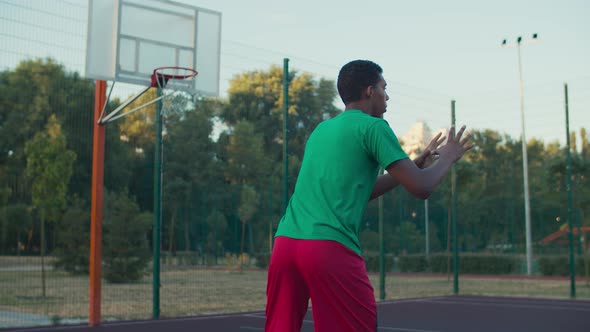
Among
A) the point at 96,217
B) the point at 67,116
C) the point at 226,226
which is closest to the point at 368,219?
the point at 226,226

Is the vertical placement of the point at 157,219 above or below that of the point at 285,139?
below

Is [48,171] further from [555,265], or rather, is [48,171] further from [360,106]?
[555,265]

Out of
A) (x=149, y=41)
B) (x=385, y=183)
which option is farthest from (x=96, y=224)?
(x=385, y=183)

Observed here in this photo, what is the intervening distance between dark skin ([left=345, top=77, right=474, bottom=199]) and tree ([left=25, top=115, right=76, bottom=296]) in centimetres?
946

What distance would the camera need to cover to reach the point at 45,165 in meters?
12.3

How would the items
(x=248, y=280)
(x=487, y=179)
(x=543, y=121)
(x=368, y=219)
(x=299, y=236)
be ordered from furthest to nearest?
(x=487, y=179), (x=368, y=219), (x=248, y=280), (x=543, y=121), (x=299, y=236)

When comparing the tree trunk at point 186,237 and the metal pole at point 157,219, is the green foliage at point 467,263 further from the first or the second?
the metal pole at point 157,219

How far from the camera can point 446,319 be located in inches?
399

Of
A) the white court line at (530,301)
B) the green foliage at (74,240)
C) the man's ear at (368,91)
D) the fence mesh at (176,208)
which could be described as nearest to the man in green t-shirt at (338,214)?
the man's ear at (368,91)

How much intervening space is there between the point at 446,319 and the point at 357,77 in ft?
27.6

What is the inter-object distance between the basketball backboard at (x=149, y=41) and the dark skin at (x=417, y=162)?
22.9ft

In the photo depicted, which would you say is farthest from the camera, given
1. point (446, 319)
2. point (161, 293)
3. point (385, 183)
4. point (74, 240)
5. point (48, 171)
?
point (74, 240)

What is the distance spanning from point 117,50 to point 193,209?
11.9 metres

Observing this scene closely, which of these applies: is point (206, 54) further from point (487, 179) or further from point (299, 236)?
point (487, 179)
